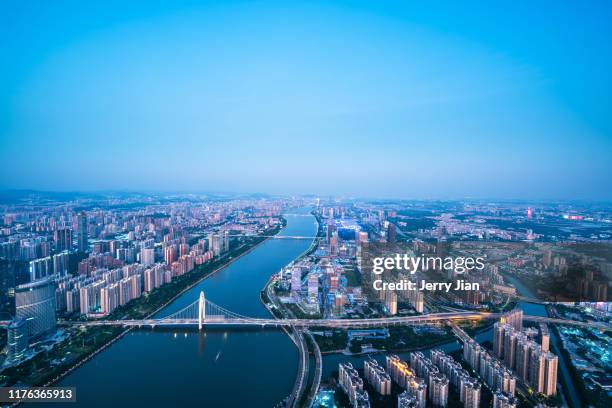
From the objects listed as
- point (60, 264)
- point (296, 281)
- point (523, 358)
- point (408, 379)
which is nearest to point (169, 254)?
point (60, 264)

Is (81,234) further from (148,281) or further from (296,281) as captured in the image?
(296,281)

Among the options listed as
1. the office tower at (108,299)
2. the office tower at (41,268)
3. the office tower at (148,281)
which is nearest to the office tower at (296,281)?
the office tower at (148,281)

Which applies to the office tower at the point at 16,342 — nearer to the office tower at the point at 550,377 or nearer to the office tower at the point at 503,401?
the office tower at the point at 503,401

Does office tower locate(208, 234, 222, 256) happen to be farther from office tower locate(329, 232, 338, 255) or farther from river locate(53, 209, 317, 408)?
river locate(53, 209, 317, 408)

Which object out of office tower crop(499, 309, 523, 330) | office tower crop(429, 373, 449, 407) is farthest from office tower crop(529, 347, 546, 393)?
office tower crop(499, 309, 523, 330)

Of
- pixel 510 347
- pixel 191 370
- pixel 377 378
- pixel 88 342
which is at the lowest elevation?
pixel 191 370

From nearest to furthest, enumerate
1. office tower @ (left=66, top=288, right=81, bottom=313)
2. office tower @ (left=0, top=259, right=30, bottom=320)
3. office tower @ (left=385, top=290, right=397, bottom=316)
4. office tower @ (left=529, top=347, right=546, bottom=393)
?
office tower @ (left=529, top=347, right=546, bottom=393) → office tower @ (left=0, top=259, right=30, bottom=320) → office tower @ (left=385, top=290, right=397, bottom=316) → office tower @ (left=66, top=288, right=81, bottom=313)
